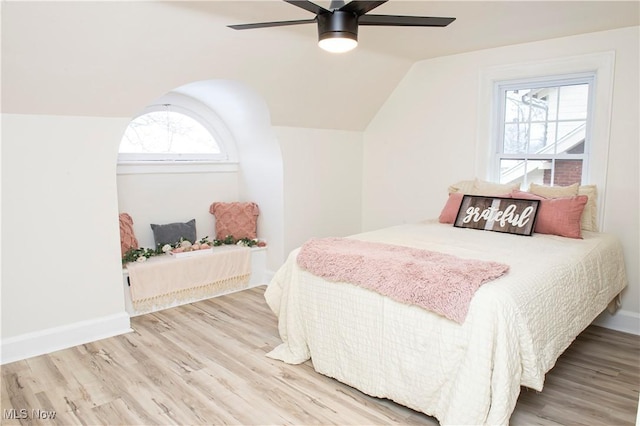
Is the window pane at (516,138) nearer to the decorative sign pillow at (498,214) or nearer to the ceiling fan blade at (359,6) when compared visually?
the decorative sign pillow at (498,214)

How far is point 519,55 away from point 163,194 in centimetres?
338

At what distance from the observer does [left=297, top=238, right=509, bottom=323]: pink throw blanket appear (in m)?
2.03

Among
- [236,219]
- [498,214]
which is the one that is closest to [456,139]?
[498,214]

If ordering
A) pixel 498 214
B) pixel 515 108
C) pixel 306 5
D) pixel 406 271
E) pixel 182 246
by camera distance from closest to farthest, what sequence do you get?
pixel 306 5 → pixel 406 271 → pixel 498 214 → pixel 515 108 → pixel 182 246

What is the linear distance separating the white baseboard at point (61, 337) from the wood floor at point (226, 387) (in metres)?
0.06

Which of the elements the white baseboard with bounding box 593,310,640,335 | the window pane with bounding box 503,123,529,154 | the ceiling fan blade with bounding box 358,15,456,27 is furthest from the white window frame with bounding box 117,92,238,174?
the white baseboard with bounding box 593,310,640,335

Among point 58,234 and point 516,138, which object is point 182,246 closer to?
point 58,234

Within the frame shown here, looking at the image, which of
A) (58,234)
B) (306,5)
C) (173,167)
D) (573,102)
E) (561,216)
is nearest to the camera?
(306,5)

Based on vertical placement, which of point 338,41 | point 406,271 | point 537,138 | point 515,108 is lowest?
point 406,271

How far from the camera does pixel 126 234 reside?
373 cm

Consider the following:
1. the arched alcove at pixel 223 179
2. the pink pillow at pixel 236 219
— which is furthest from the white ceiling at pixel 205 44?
the pink pillow at pixel 236 219

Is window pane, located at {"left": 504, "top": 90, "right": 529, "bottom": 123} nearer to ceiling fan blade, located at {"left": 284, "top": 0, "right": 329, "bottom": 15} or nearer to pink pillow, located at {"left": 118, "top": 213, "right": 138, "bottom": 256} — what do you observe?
ceiling fan blade, located at {"left": 284, "top": 0, "right": 329, "bottom": 15}

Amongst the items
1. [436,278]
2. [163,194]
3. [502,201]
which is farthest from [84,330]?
[502,201]

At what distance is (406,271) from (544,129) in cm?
232
